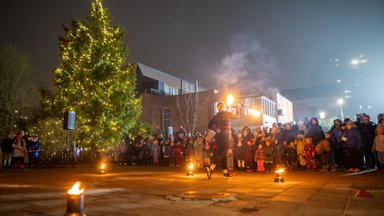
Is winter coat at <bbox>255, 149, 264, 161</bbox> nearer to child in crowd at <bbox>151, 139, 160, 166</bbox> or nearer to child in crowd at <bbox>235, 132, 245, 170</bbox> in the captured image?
child in crowd at <bbox>235, 132, 245, 170</bbox>

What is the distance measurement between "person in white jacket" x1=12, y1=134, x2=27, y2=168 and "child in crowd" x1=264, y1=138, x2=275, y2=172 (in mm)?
12258

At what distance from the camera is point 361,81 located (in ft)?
216

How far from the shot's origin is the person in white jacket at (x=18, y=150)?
16.3 m

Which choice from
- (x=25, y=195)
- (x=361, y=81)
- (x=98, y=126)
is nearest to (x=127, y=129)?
(x=98, y=126)

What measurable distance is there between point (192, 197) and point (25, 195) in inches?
122

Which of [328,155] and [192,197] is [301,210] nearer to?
[192,197]

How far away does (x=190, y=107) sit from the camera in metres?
44.3

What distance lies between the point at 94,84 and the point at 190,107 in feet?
73.2

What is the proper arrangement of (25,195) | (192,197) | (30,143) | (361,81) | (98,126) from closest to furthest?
(192,197)
(25,195)
(30,143)
(98,126)
(361,81)

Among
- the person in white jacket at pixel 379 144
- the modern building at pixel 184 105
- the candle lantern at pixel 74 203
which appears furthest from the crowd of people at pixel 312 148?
the modern building at pixel 184 105

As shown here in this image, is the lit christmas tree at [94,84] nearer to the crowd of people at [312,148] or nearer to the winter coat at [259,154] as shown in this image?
the crowd of people at [312,148]

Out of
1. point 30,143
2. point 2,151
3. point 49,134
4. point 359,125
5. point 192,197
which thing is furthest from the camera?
point 49,134

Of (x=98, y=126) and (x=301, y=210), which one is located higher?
(x=98, y=126)

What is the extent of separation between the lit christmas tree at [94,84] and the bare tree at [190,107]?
57.9ft
